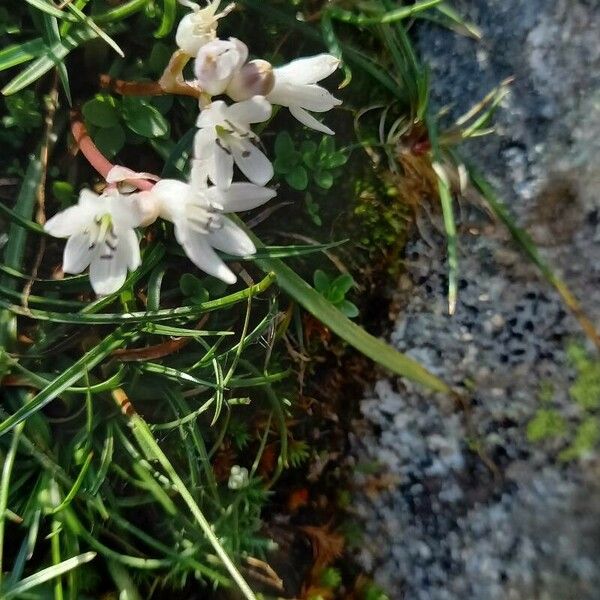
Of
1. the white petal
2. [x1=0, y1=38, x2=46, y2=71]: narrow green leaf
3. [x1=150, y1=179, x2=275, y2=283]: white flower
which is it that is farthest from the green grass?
the white petal

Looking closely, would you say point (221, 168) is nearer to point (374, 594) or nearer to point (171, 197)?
point (171, 197)

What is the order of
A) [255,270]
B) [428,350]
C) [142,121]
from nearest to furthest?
[142,121] → [255,270] → [428,350]

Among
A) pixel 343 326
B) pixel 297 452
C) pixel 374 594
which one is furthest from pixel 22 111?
pixel 374 594

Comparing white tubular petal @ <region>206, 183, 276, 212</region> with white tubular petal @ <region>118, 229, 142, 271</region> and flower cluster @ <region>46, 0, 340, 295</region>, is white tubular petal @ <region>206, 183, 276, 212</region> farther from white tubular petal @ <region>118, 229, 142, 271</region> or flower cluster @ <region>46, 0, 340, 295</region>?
white tubular petal @ <region>118, 229, 142, 271</region>

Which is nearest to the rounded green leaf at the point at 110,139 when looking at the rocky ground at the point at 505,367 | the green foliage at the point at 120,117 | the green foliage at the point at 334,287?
the green foliage at the point at 120,117

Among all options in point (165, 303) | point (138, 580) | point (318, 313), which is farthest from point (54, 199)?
point (138, 580)

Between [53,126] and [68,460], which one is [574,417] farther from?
[53,126]
